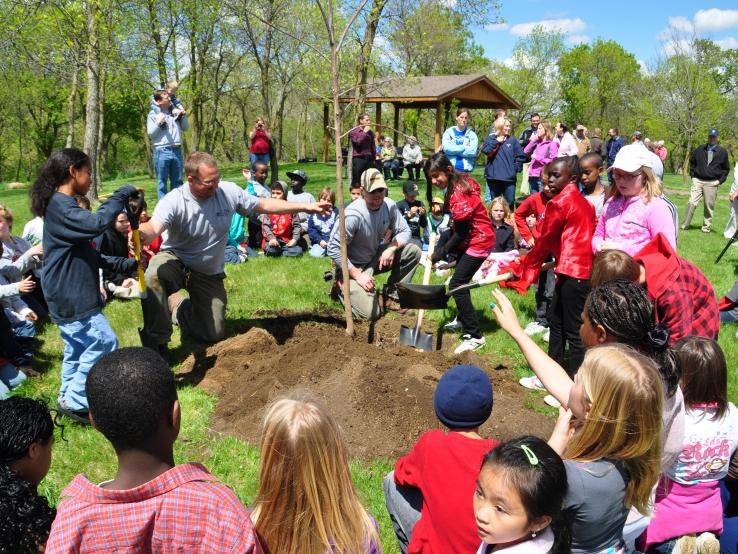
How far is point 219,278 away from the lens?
20.0 feet

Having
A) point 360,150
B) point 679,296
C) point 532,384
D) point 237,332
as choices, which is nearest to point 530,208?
point 532,384

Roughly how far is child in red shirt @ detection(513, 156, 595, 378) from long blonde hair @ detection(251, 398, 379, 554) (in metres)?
3.13

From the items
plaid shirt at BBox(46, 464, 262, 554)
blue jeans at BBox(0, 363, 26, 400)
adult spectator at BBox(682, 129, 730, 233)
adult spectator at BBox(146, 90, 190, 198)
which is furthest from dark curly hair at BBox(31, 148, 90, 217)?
adult spectator at BBox(682, 129, 730, 233)

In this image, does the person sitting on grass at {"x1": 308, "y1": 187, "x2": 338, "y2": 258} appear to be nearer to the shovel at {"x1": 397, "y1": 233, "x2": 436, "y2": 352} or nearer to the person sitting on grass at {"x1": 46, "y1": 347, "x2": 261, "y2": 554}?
the shovel at {"x1": 397, "y1": 233, "x2": 436, "y2": 352}

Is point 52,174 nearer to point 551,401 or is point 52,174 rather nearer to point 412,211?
point 551,401

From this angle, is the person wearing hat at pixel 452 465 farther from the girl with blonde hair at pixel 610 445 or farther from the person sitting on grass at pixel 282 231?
the person sitting on grass at pixel 282 231

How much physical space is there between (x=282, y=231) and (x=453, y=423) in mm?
7976

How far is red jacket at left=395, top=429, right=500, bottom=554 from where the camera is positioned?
2.26 metres

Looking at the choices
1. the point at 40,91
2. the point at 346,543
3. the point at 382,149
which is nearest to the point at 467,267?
the point at 346,543

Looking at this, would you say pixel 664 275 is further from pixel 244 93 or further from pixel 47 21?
pixel 244 93

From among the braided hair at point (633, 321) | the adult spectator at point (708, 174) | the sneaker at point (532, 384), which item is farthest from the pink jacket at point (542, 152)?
the braided hair at point (633, 321)

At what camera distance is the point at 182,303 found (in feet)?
20.2

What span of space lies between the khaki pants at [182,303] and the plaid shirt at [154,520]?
395 centimetres

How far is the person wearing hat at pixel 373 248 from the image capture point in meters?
6.20
